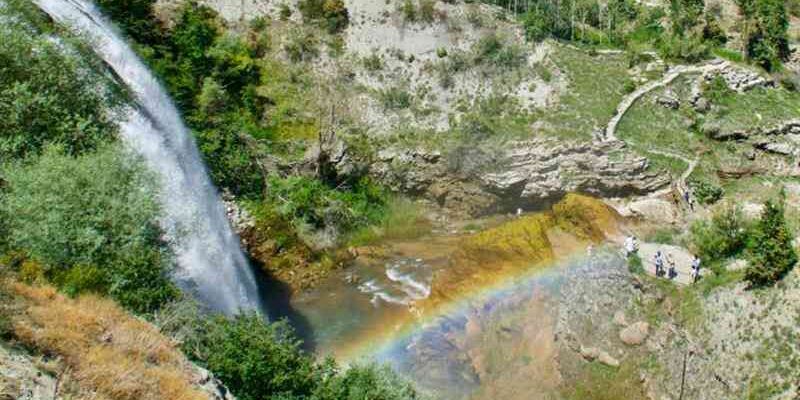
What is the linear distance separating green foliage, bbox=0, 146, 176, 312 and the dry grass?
88.8 inches

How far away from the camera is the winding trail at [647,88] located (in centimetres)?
4531

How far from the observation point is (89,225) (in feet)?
68.6

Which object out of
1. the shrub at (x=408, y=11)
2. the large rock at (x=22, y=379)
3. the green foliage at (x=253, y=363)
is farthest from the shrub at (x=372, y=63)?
the large rock at (x=22, y=379)

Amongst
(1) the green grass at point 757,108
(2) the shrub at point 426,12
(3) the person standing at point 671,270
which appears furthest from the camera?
(2) the shrub at point 426,12

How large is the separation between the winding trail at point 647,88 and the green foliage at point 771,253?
16.7 m

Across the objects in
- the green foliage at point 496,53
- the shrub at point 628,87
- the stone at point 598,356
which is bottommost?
the stone at point 598,356

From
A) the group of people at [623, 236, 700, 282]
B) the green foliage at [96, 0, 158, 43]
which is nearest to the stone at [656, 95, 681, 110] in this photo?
the group of people at [623, 236, 700, 282]

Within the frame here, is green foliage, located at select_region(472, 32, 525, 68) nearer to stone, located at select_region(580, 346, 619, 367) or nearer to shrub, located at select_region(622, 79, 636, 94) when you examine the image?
shrub, located at select_region(622, 79, 636, 94)

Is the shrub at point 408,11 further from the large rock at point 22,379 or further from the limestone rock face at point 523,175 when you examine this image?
the large rock at point 22,379

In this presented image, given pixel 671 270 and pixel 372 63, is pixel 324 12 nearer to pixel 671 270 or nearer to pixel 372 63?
pixel 372 63

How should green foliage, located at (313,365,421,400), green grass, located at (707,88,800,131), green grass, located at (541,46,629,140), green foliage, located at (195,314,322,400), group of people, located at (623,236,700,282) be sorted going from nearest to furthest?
1. green foliage, located at (195,314,322,400)
2. green foliage, located at (313,365,421,400)
3. group of people, located at (623,236,700,282)
4. green grass, located at (541,46,629,140)
5. green grass, located at (707,88,800,131)

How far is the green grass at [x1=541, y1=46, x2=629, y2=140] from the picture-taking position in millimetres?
45469

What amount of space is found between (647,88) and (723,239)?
2100cm

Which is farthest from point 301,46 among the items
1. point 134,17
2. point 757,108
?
point 757,108
